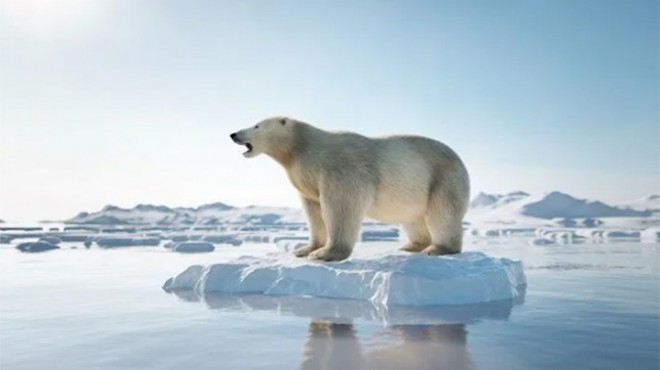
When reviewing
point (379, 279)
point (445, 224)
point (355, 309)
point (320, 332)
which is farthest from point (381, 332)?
point (445, 224)

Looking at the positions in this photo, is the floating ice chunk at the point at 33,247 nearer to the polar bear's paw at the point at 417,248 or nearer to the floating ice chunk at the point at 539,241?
the polar bear's paw at the point at 417,248

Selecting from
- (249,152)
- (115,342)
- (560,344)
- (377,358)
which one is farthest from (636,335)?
(249,152)

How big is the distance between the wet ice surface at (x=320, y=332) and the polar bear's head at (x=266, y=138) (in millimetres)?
1980

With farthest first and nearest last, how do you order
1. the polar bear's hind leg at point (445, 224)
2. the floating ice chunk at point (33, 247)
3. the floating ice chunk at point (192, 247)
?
the floating ice chunk at point (33, 247) → the floating ice chunk at point (192, 247) → the polar bear's hind leg at point (445, 224)

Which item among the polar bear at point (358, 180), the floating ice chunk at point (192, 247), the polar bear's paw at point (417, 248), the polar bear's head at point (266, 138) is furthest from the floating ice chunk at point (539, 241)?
the polar bear's head at point (266, 138)

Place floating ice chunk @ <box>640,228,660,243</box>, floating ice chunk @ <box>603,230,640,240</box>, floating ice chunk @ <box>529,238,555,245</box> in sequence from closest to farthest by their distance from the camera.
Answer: floating ice chunk @ <box>529,238,555,245</box>
floating ice chunk @ <box>640,228,660,243</box>
floating ice chunk @ <box>603,230,640,240</box>

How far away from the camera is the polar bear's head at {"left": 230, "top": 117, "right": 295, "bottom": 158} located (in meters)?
7.14

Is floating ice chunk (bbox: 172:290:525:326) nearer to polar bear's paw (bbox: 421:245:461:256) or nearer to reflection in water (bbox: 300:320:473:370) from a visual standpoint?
reflection in water (bbox: 300:320:473:370)

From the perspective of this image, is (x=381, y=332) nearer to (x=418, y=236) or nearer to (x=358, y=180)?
(x=358, y=180)

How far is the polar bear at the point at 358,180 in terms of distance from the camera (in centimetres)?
680

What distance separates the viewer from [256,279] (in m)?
6.84

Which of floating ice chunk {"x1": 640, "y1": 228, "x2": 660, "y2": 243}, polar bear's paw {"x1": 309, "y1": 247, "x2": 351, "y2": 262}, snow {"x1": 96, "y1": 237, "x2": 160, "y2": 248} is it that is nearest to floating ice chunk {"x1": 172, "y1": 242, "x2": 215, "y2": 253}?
snow {"x1": 96, "y1": 237, "x2": 160, "y2": 248}

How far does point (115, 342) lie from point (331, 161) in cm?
355

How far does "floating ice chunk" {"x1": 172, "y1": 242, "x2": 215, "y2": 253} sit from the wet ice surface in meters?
12.4
